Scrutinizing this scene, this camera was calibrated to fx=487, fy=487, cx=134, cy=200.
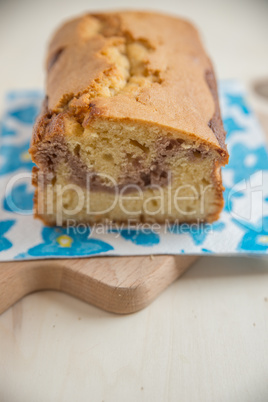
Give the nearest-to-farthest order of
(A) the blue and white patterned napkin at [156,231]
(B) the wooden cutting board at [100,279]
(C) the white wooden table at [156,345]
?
(C) the white wooden table at [156,345]
(B) the wooden cutting board at [100,279]
(A) the blue and white patterned napkin at [156,231]

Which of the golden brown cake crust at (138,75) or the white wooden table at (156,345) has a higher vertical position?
the golden brown cake crust at (138,75)

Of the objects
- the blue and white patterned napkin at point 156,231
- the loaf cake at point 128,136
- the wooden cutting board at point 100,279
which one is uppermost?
the loaf cake at point 128,136

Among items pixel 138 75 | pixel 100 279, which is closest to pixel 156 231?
pixel 100 279

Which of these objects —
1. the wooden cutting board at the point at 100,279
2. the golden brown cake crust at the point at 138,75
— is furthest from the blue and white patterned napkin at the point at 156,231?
the golden brown cake crust at the point at 138,75

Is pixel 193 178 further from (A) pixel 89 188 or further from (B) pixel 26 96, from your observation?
(B) pixel 26 96

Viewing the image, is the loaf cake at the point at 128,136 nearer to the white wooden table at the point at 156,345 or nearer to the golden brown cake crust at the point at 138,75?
the golden brown cake crust at the point at 138,75

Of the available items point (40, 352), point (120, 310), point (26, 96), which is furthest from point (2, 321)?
point (26, 96)

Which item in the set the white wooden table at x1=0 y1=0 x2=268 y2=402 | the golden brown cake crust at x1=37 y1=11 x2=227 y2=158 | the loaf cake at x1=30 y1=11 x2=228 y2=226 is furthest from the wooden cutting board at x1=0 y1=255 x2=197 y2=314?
the golden brown cake crust at x1=37 y1=11 x2=227 y2=158
